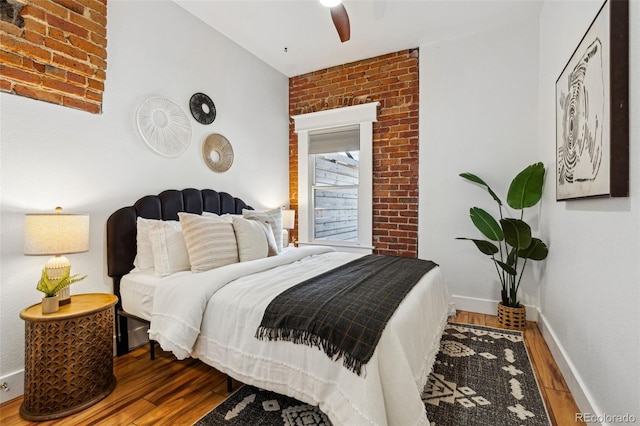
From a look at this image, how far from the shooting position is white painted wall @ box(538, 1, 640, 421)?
1.18 meters

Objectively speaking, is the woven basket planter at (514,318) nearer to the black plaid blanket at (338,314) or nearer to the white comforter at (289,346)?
the white comforter at (289,346)

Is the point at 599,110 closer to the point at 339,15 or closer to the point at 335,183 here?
the point at 339,15

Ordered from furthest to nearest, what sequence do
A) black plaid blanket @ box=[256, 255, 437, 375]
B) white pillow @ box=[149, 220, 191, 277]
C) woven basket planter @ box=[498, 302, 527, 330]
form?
1. woven basket planter @ box=[498, 302, 527, 330]
2. white pillow @ box=[149, 220, 191, 277]
3. black plaid blanket @ box=[256, 255, 437, 375]

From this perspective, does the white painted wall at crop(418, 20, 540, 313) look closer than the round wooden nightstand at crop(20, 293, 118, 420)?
No

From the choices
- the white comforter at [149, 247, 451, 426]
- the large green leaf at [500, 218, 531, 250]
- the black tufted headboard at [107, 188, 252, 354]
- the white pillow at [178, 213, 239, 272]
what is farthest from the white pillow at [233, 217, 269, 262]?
the large green leaf at [500, 218, 531, 250]

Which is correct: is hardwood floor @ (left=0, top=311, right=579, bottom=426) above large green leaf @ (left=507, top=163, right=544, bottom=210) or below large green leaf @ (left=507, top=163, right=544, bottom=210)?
below

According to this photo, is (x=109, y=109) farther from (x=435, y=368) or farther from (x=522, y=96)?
(x=522, y=96)

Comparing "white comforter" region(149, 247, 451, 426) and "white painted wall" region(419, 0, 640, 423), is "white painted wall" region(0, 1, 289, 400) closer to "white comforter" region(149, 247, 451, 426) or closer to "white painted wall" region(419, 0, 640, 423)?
"white comforter" region(149, 247, 451, 426)

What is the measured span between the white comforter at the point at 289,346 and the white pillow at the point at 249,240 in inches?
6.5

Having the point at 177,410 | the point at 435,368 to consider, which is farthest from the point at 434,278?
the point at 177,410

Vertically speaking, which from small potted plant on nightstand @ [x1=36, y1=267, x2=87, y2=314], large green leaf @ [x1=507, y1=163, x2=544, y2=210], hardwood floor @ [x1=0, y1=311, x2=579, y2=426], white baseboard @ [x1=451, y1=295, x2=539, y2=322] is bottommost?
hardwood floor @ [x1=0, y1=311, x2=579, y2=426]

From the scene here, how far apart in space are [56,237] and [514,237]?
3256 mm

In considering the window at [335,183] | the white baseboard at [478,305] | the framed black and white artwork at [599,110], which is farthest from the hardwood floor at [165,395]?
the window at [335,183]

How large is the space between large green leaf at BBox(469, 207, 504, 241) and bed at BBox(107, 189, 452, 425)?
Answer: 812 millimetres
